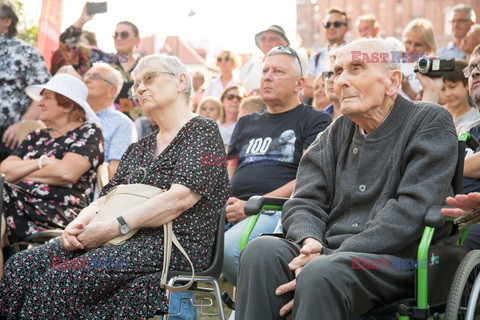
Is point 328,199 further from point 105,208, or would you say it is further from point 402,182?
point 105,208

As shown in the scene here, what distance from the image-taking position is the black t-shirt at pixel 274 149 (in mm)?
4434

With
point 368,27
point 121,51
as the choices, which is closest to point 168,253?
point 121,51

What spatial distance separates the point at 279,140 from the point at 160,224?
1204 millimetres

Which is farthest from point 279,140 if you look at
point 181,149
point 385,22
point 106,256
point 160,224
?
point 385,22

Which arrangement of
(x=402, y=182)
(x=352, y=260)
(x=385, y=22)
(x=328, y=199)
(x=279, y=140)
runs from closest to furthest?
1. (x=352, y=260)
2. (x=402, y=182)
3. (x=328, y=199)
4. (x=279, y=140)
5. (x=385, y=22)

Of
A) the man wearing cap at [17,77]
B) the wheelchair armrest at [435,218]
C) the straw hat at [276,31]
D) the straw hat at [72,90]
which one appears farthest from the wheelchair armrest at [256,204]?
the straw hat at [276,31]

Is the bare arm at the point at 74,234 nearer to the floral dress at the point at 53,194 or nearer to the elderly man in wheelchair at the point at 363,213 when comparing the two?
the floral dress at the point at 53,194

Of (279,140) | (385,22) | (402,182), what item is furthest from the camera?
(385,22)

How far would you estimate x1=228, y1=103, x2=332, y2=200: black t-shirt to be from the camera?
4.43 m

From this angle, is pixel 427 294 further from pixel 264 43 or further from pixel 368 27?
pixel 368 27

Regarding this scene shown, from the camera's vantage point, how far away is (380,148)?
122 inches

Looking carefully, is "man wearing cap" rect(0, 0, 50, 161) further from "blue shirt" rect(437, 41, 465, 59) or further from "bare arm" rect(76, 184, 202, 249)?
"blue shirt" rect(437, 41, 465, 59)

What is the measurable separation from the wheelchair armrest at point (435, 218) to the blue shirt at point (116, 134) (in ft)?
10.7

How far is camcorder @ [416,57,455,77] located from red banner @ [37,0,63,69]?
4.44 metres
